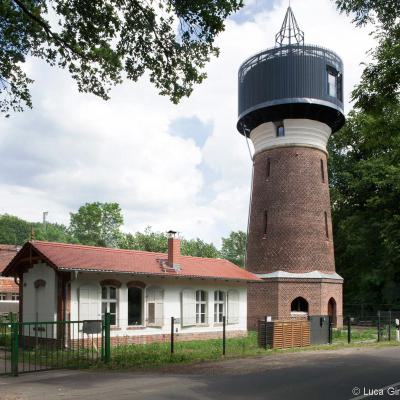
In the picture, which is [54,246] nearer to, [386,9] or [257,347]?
[257,347]

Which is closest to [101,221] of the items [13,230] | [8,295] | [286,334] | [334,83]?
[8,295]

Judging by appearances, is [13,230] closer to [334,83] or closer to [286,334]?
[334,83]

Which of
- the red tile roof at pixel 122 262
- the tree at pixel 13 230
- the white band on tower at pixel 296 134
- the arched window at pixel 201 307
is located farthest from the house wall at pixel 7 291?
the tree at pixel 13 230

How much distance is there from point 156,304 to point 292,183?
10.9 metres

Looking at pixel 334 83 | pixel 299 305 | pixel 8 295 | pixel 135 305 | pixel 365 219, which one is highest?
pixel 334 83

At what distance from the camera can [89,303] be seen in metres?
19.2

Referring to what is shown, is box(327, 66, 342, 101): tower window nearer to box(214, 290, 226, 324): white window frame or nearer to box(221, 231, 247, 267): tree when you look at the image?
box(214, 290, 226, 324): white window frame

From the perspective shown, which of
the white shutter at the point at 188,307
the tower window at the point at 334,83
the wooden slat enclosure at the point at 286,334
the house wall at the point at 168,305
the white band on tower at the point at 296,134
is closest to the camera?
the wooden slat enclosure at the point at 286,334

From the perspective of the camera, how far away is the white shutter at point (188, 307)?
22.3 m

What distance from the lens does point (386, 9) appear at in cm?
1063

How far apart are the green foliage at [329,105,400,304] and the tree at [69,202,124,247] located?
3364cm

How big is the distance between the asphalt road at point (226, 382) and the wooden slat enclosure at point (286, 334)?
386 centimetres

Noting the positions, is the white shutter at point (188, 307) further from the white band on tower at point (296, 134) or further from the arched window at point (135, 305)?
the white band on tower at point (296, 134)

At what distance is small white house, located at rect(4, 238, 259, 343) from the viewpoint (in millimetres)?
18781
